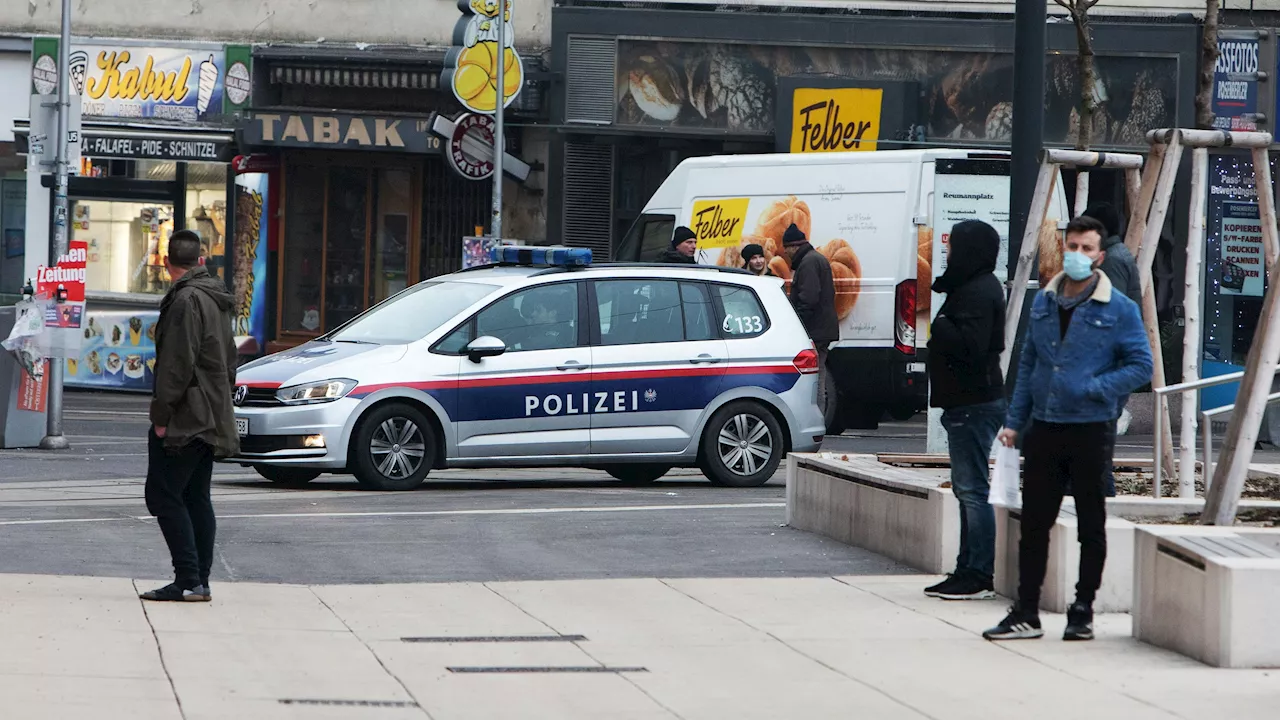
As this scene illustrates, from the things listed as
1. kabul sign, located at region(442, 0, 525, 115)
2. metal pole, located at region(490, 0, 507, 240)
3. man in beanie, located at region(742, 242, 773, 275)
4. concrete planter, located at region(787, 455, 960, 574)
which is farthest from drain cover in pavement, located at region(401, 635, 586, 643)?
kabul sign, located at region(442, 0, 525, 115)

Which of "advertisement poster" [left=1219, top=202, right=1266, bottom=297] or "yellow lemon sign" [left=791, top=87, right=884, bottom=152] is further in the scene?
"yellow lemon sign" [left=791, top=87, right=884, bottom=152]

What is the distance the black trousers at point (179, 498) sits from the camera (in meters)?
9.05

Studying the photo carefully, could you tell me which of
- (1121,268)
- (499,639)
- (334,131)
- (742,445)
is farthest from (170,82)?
(499,639)

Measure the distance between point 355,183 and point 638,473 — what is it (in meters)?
11.6

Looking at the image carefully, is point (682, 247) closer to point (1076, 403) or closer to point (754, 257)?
point (754, 257)

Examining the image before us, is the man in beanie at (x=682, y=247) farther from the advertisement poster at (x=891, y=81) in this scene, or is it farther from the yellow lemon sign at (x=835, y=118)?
the advertisement poster at (x=891, y=81)

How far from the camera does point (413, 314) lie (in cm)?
1469

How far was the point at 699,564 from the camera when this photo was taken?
1079cm

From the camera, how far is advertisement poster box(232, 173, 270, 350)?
2577 centimetres

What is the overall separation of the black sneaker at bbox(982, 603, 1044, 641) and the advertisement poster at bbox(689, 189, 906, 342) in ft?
34.1

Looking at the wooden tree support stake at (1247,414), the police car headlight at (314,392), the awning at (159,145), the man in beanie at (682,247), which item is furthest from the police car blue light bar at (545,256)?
the awning at (159,145)

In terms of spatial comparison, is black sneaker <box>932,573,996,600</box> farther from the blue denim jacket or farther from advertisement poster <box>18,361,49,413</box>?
advertisement poster <box>18,361,49,413</box>

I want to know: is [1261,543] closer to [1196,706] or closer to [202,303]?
[1196,706]

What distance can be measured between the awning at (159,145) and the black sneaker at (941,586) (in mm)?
17059
